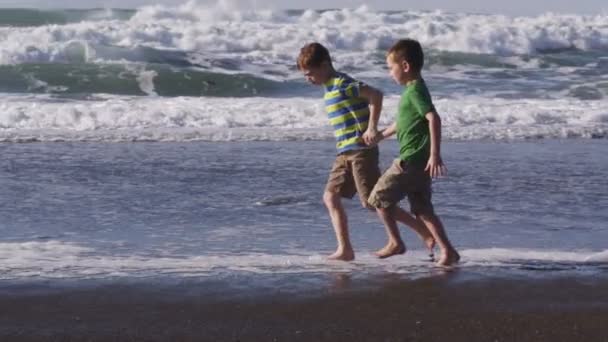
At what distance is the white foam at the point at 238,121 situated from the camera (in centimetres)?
1171

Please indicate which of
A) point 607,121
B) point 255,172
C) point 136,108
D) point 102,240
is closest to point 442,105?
point 607,121

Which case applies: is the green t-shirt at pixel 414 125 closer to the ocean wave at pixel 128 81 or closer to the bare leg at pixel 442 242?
the bare leg at pixel 442 242

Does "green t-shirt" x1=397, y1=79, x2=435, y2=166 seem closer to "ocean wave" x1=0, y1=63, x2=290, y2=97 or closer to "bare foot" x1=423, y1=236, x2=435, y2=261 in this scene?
"bare foot" x1=423, y1=236, x2=435, y2=261

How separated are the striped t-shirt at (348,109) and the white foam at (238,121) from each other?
240 inches

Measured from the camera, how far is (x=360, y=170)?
538 centimetres

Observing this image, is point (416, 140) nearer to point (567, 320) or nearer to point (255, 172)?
point (567, 320)

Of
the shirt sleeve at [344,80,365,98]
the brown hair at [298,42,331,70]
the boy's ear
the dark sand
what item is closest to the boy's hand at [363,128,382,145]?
the shirt sleeve at [344,80,365,98]

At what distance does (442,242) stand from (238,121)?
8.10 m

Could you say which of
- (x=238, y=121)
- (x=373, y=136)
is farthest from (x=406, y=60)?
(x=238, y=121)

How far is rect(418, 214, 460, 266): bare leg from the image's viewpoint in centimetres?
518

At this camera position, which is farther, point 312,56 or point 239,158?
point 239,158

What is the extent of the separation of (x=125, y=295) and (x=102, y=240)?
5.12 ft

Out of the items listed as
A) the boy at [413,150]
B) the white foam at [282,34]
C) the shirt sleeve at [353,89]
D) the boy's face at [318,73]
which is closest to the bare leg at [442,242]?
the boy at [413,150]

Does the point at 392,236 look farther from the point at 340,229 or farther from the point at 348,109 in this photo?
the point at 348,109
